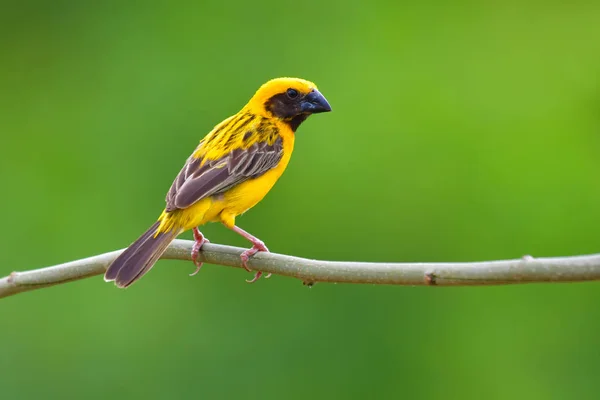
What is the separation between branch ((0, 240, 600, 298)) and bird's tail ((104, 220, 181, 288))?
0.21 feet

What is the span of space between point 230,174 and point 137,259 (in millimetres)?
992

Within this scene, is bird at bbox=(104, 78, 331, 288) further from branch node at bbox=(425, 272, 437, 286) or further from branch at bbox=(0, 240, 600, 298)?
branch node at bbox=(425, 272, 437, 286)

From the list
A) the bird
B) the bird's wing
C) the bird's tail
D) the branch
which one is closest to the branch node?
the branch

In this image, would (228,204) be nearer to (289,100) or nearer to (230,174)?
(230,174)

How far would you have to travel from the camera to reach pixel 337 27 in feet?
32.8

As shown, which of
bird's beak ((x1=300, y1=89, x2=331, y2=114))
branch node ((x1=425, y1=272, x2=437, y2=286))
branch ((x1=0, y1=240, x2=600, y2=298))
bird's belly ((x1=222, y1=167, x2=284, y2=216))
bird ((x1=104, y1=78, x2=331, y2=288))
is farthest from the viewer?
bird's beak ((x1=300, y1=89, x2=331, y2=114))

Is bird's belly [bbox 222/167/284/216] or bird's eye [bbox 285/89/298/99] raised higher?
bird's eye [bbox 285/89/298/99]

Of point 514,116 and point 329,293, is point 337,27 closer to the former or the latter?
point 514,116

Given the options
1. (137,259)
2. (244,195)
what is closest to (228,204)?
(244,195)

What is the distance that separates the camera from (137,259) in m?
4.62

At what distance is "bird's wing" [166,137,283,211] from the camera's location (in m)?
5.14

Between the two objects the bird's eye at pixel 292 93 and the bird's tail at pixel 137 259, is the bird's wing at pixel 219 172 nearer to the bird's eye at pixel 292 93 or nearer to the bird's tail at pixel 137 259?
the bird's tail at pixel 137 259

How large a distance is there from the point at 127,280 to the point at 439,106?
548 cm

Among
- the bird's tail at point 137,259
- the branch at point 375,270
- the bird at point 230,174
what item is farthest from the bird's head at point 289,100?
the branch at point 375,270
